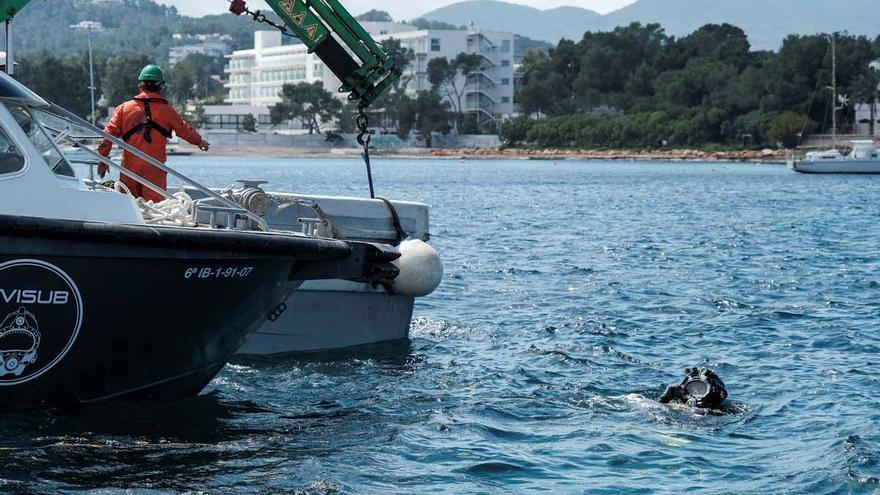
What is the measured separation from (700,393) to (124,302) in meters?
4.87

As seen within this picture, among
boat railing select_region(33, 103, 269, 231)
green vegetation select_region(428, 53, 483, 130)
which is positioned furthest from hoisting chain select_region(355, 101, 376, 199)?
green vegetation select_region(428, 53, 483, 130)

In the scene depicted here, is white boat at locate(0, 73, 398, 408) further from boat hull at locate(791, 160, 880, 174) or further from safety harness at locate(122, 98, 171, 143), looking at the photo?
boat hull at locate(791, 160, 880, 174)

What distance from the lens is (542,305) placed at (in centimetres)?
1866

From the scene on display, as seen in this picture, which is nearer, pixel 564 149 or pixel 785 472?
pixel 785 472

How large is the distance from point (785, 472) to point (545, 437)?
6.11 ft

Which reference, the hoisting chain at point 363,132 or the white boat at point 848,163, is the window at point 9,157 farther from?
the white boat at point 848,163

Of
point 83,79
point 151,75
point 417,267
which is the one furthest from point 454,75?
point 151,75

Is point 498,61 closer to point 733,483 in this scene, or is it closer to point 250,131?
point 250,131

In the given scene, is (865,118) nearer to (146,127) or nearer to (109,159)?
(146,127)

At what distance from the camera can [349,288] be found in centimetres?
1312

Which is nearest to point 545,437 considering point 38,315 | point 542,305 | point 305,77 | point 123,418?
point 123,418

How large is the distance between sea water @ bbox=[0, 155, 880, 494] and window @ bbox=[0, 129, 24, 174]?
179cm

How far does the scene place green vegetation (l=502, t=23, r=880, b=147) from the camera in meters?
118

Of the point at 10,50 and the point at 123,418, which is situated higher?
the point at 10,50
